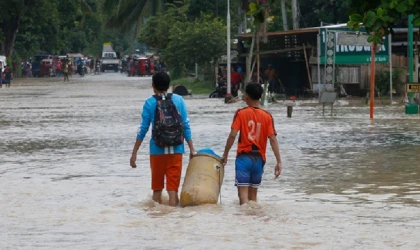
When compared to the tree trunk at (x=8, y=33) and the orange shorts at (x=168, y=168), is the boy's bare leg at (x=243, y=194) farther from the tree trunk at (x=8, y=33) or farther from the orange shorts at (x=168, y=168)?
the tree trunk at (x=8, y=33)

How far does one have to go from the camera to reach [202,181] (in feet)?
37.6

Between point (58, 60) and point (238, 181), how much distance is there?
84.6 meters

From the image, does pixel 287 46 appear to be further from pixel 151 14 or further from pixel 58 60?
pixel 58 60

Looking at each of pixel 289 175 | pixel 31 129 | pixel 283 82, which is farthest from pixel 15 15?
pixel 289 175

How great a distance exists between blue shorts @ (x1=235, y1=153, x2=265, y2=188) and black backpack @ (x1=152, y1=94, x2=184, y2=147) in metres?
0.64

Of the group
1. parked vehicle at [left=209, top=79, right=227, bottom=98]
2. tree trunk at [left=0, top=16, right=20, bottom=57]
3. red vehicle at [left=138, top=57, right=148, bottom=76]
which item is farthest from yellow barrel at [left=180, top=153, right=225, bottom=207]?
red vehicle at [left=138, top=57, right=148, bottom=76]

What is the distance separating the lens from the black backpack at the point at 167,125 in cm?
1103

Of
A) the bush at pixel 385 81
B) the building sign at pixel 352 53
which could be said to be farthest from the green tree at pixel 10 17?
the building sign at pixel 352 53

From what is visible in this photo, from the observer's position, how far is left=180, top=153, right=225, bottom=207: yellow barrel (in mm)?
11430

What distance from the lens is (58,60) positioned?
310 ft

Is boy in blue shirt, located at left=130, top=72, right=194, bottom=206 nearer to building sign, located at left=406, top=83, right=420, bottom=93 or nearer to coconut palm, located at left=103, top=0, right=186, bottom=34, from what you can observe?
building sign, located at left=406, top=83, right=420, bottom=93

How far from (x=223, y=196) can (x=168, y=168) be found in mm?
1619

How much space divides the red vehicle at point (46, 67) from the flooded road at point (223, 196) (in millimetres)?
68076

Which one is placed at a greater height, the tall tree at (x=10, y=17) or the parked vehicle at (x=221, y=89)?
the tall tree at (x=10, y=17)
